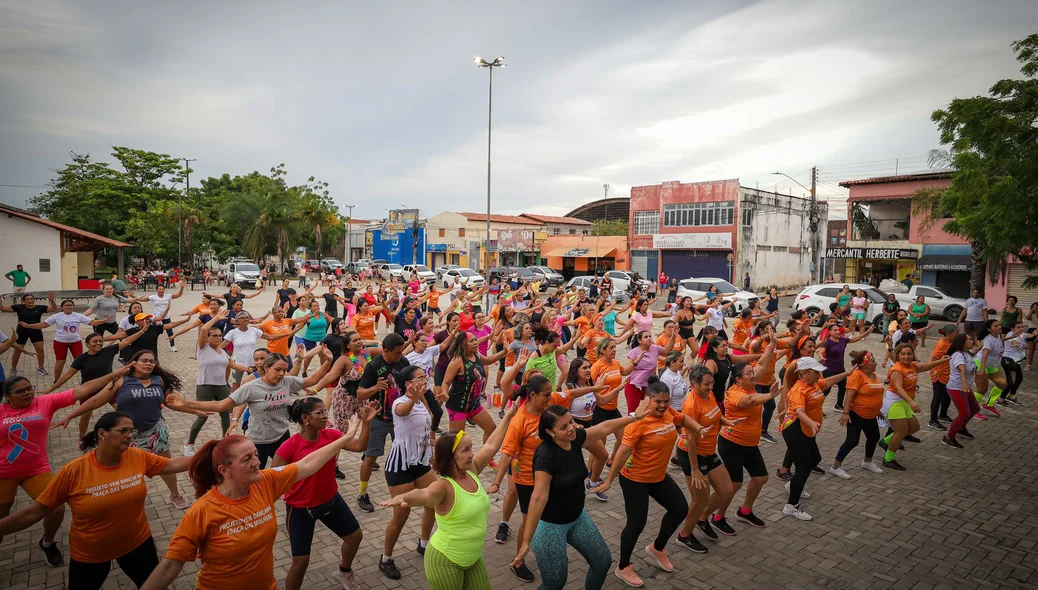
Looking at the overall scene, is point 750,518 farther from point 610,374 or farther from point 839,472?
point 839,472

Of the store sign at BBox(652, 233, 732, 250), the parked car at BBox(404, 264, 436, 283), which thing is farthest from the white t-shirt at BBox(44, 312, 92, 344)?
the store sign at BBox(652, 233, 732, 250)

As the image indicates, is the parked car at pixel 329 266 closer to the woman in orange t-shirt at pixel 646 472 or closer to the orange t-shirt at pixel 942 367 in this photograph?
the orange t-shirt at pixel 942 367

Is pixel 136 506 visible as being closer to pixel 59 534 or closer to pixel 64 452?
pixel 59 534

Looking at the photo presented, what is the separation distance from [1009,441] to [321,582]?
9.79m

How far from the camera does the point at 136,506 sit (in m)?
3.61

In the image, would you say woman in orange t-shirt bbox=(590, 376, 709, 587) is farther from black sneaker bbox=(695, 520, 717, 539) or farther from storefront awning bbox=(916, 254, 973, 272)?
storefront awning bbox=(916, 254, 973, 272)

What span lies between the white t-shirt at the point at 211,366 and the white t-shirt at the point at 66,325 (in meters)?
4.38

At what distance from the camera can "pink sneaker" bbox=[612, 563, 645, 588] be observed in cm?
453

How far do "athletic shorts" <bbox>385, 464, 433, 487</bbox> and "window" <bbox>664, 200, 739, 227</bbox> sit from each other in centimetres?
3711

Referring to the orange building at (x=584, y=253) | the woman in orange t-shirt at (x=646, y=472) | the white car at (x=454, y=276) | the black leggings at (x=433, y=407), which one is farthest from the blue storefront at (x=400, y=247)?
the woman in orange t-shirt at (x=646, y=472)

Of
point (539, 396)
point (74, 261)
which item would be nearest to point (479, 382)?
point (539, 396)

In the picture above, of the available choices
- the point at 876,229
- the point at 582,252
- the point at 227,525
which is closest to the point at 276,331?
the point at 227,525

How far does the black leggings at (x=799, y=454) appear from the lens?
5723 millimetres

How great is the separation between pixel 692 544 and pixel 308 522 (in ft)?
11.0
